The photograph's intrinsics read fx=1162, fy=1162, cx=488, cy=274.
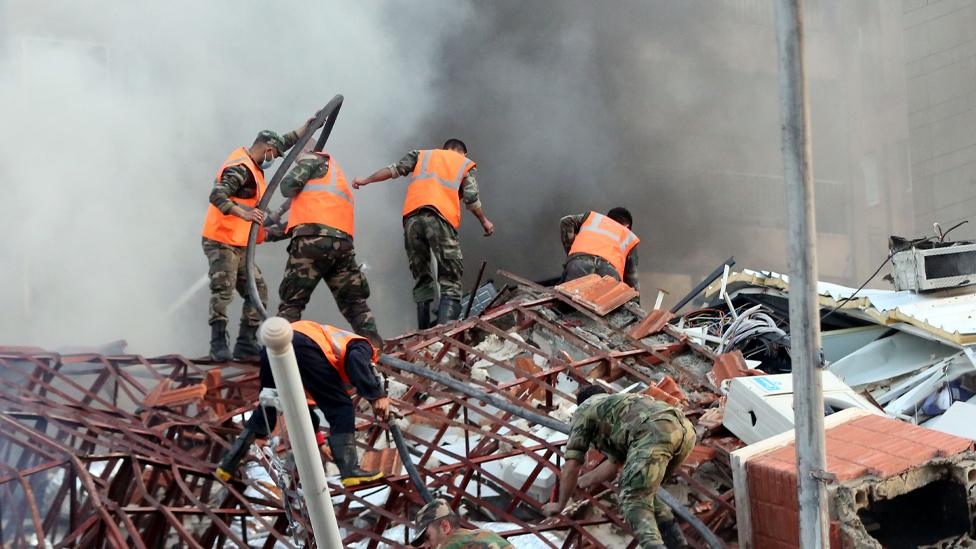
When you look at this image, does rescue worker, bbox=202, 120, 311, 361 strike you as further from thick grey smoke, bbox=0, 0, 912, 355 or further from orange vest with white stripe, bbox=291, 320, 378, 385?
thick grey smoke, bbox=0, 0, 912, 355

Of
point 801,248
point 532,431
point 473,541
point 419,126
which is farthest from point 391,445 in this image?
point 419,126

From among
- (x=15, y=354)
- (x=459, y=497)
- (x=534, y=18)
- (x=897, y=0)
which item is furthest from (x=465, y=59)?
(x=459, y=497)

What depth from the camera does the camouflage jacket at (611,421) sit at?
5.23 m

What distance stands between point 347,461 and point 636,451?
152 cm

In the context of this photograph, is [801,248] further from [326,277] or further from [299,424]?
[326,277]

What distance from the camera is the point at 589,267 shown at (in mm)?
9641

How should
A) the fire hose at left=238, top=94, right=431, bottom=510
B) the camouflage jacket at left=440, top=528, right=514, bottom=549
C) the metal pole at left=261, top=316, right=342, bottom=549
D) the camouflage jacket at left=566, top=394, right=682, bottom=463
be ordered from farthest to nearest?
the fire hose at left=238, top=94, right=431, bottom=510 → the camouflage jacket at left=566, top=394, right=682, bottom=463 → the camouflage jacket at left=440, top=528, right=514, bottom=549 → the metal pole at left=261, top=316, right=342, bottom=549

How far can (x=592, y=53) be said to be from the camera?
1544 centimetres

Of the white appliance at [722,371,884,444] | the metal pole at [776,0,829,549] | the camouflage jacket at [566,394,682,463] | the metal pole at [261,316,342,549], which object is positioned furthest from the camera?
the white appliance at [722,371,884,444]

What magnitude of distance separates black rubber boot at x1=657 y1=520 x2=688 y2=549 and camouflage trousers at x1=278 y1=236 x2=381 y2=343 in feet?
10.9

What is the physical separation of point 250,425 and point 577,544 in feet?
5.69

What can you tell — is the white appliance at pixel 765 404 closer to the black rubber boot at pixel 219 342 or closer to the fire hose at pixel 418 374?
the fire hose at pixel 418 374

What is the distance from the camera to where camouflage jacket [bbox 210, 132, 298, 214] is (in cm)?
793

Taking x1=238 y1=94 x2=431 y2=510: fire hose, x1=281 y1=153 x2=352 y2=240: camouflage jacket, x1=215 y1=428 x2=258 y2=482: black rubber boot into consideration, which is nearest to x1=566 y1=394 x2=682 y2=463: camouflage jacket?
x1=215 y1=428 x2=258 y2=482: black rubber boot
